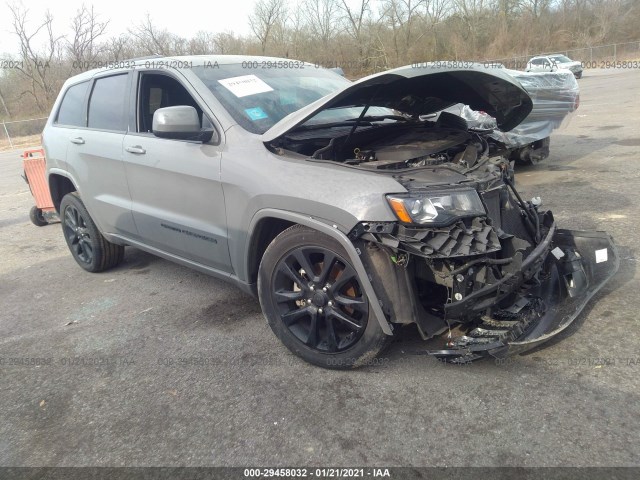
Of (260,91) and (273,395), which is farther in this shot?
(260,91)

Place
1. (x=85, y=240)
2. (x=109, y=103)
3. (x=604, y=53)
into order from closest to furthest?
(x=109, y=103), (x=85, y=240), (x=604, y=53)

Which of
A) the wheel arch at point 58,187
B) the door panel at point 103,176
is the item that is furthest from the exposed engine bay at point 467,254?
the wheel arch at point 58,187

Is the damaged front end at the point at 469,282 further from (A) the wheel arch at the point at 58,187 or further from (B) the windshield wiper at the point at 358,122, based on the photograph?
(A) the wheel arch at the point at 58,187

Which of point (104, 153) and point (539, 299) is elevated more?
point (104, 153)

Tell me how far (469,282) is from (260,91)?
208 cm

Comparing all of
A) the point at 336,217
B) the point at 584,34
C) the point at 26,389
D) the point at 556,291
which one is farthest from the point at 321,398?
the point at 584,34

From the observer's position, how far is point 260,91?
11.9 feet

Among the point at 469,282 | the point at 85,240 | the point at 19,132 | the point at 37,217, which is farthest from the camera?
the point at 19,132

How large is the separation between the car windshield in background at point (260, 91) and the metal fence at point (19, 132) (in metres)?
27.4

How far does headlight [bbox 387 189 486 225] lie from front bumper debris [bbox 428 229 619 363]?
1.33ft

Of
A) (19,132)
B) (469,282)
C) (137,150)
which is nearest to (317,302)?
(469,282)

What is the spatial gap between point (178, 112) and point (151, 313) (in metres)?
1.78

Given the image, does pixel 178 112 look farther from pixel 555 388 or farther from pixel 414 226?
pixel 555 388

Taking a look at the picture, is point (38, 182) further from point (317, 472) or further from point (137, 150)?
point (317, 472)
